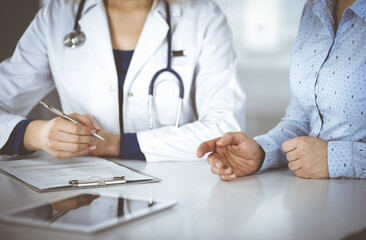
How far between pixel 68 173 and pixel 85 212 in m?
0.34

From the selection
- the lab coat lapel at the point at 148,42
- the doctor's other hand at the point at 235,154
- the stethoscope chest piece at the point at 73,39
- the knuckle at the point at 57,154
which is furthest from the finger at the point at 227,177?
the stethoscope chest piece at the point at 73,39

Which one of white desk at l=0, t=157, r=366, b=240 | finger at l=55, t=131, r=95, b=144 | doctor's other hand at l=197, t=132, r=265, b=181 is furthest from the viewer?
finger at l=55, t=131, r=95, b=144

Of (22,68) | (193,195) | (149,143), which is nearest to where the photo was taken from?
(193,195)

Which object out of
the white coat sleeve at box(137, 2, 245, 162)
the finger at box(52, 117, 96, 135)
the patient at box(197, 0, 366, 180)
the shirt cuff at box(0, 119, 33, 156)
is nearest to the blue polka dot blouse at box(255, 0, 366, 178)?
the patient at box(197, 0, 366, 180)

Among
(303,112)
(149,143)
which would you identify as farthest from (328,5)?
(149,143)

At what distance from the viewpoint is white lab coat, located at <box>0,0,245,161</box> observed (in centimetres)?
144

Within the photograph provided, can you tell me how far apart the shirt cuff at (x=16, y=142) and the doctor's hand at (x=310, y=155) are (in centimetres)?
79

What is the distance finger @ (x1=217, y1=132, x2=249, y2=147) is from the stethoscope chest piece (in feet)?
2.49

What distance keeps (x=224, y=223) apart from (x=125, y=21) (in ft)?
3.61

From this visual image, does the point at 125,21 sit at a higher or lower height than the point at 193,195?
higher

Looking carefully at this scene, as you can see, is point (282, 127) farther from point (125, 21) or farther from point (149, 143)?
point (125, 21)

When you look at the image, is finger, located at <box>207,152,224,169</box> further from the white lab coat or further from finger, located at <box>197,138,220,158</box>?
the white lab coat

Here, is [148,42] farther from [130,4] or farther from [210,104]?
[210,104]

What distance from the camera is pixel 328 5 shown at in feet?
3.70
